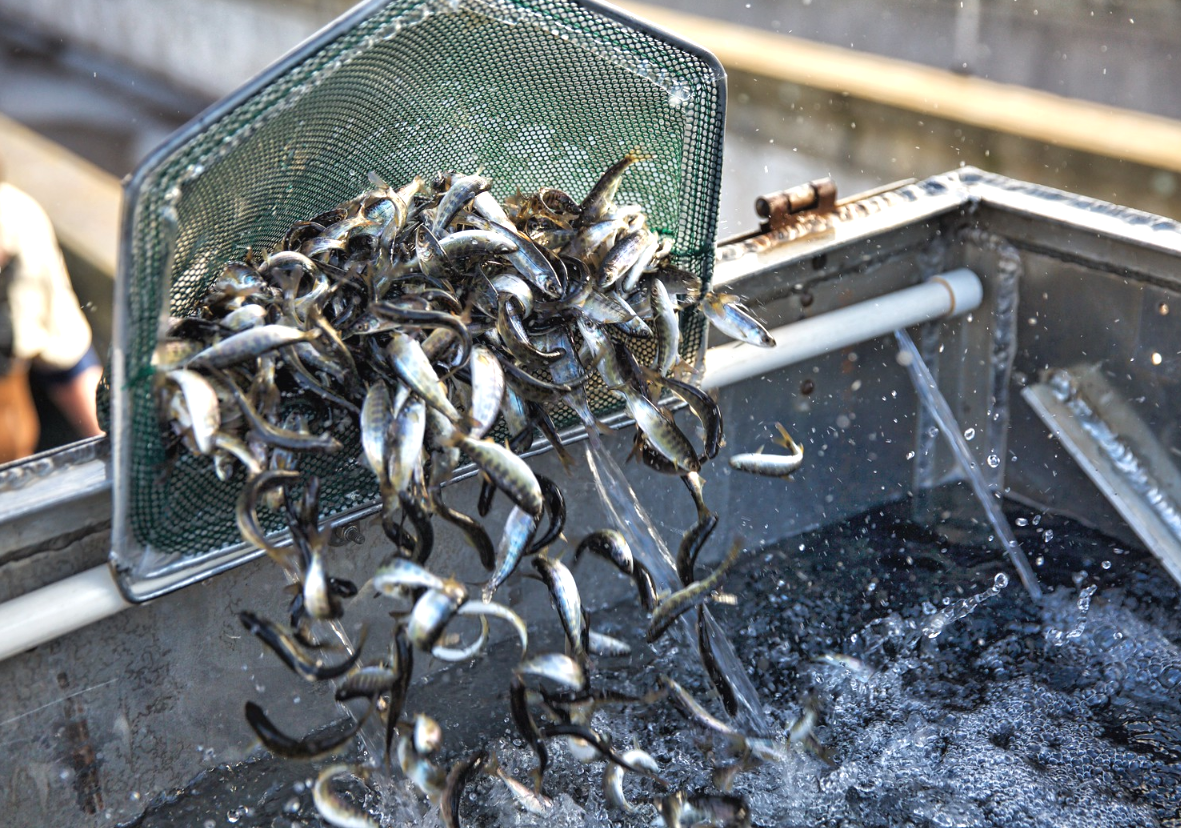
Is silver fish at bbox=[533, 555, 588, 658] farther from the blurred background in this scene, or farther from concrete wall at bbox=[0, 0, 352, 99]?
concrete wall at bbox=[0, 0, 352, 99]

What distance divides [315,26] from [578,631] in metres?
11.1

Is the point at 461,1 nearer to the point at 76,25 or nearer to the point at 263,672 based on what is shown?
the point at 263,672

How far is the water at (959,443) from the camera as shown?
3.33 metres

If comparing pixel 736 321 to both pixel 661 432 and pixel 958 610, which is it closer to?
pixel 661 432

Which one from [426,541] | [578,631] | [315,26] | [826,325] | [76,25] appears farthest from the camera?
[76,25]

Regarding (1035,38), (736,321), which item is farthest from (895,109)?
(736,321)

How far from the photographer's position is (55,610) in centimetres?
206

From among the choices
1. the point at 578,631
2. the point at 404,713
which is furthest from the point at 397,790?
the point at 578,631

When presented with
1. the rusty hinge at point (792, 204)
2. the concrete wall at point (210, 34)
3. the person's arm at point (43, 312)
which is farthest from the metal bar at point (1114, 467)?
the concrete wall at point (210, 34)

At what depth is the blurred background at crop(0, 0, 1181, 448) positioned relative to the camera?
724cm

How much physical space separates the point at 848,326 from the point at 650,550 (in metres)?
0.86

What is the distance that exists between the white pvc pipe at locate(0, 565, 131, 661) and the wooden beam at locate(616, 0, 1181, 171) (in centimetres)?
664

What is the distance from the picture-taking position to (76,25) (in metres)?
13.6

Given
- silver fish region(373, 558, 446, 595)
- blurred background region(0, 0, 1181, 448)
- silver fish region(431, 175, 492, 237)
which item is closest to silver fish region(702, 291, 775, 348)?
silver fish region(431, 175, 492, 237)
